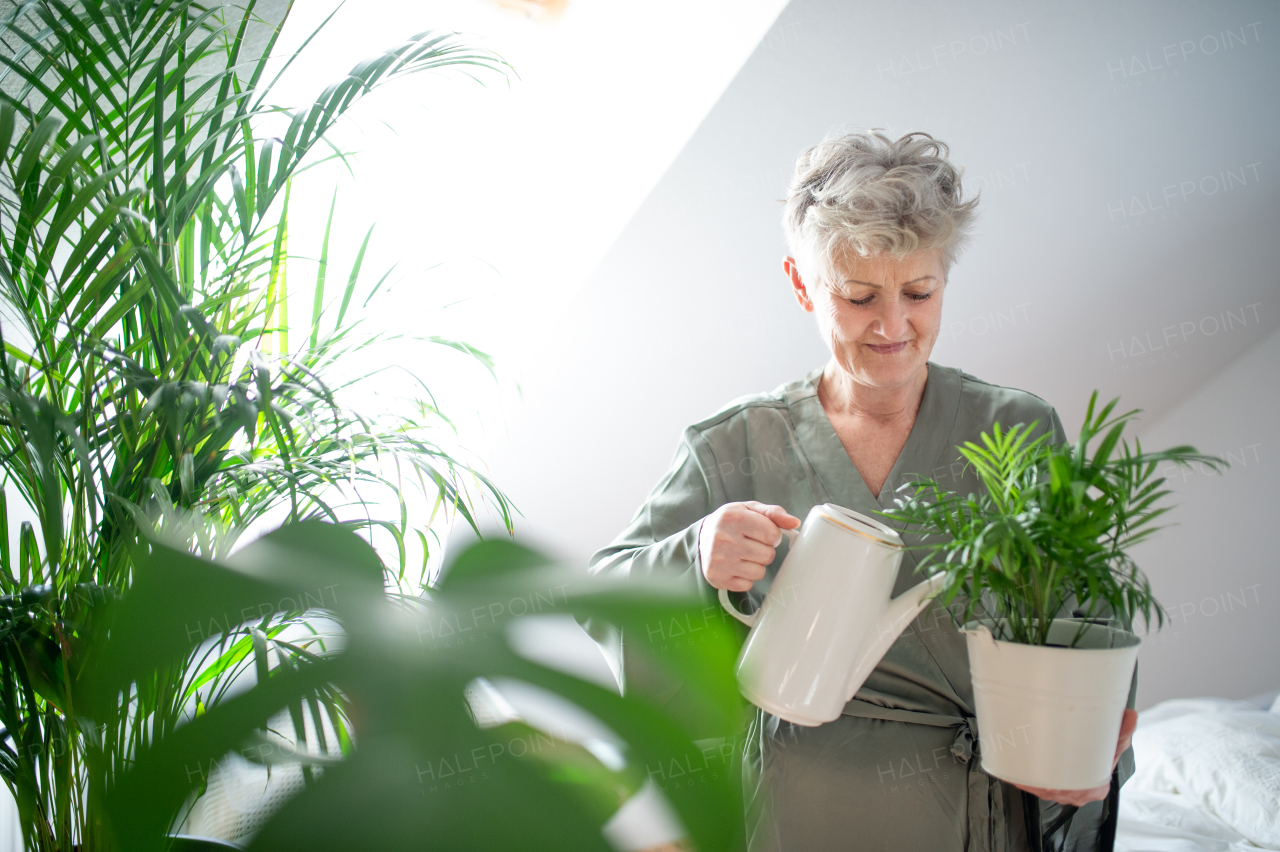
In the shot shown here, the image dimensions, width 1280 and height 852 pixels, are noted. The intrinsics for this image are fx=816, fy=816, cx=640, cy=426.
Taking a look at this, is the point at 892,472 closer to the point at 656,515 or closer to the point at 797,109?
the point at 656,515

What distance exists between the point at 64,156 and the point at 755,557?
2.36 ft

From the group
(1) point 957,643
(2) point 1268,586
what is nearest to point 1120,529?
(1) point 957,643

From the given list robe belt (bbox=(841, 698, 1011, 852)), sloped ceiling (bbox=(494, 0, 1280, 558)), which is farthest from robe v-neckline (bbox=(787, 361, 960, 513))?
sloped ceiling (bbox=(494, 0, 1280, 558))

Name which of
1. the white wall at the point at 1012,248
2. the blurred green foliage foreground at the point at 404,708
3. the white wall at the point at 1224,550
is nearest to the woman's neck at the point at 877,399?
the white wall at the point at 1012,248

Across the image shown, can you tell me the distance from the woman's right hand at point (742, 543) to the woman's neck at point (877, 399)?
441 millimetres

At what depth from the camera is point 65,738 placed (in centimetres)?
84

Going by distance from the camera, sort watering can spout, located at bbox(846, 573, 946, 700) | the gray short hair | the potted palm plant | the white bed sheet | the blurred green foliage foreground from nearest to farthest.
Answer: the blurred green foliage foreground
the potted palm plant
watering can spout, located at bbox(846, 573, 946, 700)
the gray short hair
the white bed sheet

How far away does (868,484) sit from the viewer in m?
1.13

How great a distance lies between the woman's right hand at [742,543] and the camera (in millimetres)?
763

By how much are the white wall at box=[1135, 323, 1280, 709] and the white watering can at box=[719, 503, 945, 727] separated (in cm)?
259

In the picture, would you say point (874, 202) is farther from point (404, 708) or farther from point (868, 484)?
point (404, 708)

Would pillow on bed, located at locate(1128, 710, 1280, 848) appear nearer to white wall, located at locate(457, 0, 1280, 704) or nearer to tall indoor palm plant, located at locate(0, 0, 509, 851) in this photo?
white wall, located at locate(457, 0, 1280, 704)

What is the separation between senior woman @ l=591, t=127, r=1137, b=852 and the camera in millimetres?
925

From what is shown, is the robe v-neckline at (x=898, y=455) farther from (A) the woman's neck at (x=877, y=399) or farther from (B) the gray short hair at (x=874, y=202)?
(B) the gray short hair at (x=874, y=202)
